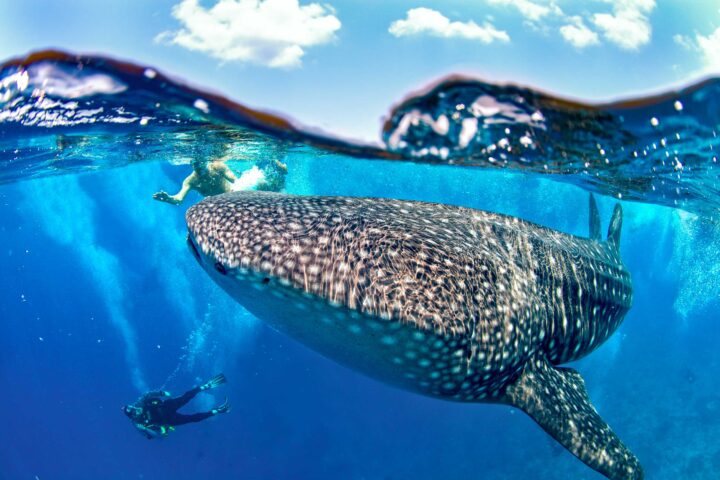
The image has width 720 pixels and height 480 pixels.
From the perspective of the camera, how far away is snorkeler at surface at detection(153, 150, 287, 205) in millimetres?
13617

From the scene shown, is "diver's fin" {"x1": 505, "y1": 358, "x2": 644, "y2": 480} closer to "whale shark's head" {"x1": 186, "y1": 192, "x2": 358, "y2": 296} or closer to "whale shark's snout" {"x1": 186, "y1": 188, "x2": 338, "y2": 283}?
"whale shark's head" {"x1": 186, "y1": 192, "x2": 358, "y2": 296}

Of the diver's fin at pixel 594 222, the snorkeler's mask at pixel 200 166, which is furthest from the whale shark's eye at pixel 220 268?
the snorkeler's mask at pixel 200 166

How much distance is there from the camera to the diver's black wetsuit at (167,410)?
14.9m

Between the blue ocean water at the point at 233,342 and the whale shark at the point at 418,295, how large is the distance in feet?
14.8

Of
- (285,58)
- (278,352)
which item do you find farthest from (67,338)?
(285,58)

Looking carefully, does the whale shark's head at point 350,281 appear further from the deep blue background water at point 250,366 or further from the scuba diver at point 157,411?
the scuba diver at point 157,411

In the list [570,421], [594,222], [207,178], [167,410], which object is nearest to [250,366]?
[167,410]

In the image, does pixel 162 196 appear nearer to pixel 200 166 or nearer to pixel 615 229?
pixel 200 166

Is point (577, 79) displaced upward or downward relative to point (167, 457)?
upward

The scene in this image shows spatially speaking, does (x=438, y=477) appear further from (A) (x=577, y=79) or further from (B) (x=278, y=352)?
(A) (x=577, y=79)

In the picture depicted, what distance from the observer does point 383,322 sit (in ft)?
11.6

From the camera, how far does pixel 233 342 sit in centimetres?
2767

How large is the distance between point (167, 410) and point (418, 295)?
14.6 m

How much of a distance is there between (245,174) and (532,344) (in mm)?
18523
